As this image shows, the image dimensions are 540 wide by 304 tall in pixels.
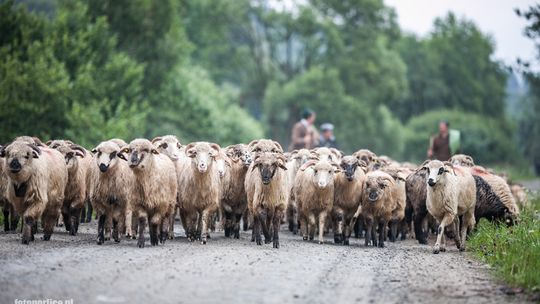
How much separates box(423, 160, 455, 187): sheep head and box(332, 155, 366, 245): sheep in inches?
66.0

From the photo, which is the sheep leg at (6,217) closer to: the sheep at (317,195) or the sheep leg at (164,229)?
the sheep leg at (164,229)

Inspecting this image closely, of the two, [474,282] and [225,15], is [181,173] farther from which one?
[225,15]

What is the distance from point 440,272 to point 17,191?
7.56 metres

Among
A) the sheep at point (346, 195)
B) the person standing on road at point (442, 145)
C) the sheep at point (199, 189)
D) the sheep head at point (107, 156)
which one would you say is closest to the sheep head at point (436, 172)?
the sheep at point (346, 195)

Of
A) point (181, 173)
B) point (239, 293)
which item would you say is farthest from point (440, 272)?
point (181, 173)

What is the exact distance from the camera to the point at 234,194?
1831 centimetres

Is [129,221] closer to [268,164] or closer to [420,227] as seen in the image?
[268,164]

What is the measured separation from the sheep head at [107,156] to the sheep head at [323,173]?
4139mm

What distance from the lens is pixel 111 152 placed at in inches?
617

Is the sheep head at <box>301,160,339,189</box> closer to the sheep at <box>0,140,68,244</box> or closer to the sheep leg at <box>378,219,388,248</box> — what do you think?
the sheep leg at <box>378,219,388,248</box>

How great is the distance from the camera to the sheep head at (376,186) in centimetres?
1761

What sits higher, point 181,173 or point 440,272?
point 181,173

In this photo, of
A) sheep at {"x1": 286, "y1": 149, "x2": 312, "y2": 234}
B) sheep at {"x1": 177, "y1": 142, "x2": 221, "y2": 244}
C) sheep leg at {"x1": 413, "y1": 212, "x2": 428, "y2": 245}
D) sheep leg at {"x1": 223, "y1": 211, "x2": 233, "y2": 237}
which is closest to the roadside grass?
sheep leg at {"x1": 413, "y1": 212, "x2": 428, "y2": 245}

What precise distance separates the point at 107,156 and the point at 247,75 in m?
55.9
